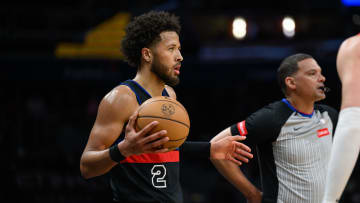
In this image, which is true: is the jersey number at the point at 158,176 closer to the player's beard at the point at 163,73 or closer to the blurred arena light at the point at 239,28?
the player's beard at the point at 163,73

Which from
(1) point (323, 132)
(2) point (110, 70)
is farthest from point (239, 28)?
(1) point (323, 132)

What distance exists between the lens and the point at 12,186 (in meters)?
7.02

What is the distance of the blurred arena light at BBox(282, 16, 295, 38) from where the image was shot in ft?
33.7

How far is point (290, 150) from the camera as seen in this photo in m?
3.72

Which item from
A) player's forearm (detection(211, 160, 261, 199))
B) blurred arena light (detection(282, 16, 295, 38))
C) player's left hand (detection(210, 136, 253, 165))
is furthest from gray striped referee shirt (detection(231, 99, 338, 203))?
blurred arena light (detection(282, 16, 295, 38))

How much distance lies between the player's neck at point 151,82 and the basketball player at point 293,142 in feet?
2.36

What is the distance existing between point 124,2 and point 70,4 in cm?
170

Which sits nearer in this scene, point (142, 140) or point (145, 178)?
point (142, 140)

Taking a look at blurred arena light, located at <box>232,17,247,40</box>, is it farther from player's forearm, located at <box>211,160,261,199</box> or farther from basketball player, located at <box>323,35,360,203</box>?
basketball player, located at <box>323,35,360,203</box>

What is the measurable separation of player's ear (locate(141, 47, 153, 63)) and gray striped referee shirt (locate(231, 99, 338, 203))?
976 millimetres

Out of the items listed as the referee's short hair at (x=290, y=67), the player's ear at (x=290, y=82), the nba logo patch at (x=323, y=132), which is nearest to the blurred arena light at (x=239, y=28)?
the referee's short hair at (x=290, y=67)

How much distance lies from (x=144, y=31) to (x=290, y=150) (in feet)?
5.05

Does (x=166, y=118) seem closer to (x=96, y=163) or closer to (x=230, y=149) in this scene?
(x=96, y=163)

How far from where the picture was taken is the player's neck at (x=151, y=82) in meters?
3.36
